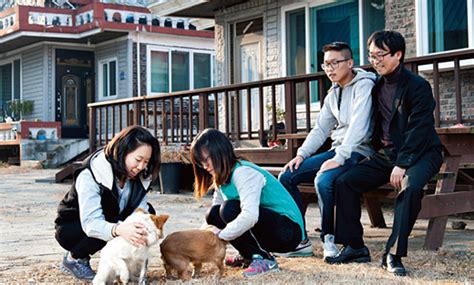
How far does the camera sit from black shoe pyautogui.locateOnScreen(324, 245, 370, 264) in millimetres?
4145

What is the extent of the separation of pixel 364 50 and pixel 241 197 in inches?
277

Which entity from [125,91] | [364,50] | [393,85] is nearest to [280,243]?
[393,85]

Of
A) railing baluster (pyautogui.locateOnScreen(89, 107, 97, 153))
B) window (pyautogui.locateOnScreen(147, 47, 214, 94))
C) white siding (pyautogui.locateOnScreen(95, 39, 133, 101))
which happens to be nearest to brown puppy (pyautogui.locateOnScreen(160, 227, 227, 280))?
railing baluster (pyautogui.locateOnScreen(89, 107, 97, 153))

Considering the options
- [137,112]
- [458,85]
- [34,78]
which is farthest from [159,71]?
[458,85]

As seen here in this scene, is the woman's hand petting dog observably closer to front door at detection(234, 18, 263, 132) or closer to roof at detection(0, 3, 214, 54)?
front door at detection(234, 18, 263, 132)

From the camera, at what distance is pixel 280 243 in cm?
403

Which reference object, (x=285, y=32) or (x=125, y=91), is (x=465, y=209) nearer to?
(x=285, y=32)

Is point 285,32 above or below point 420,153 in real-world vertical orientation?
above

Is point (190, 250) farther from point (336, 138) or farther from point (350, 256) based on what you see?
point (336, 138)

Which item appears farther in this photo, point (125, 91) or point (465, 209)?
point (125, 91)

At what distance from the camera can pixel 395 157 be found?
421 centimetres

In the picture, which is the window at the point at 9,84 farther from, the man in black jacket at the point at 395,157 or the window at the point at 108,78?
the man in black jacket at the point at 395,157

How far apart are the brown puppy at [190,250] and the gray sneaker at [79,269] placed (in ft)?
1.43

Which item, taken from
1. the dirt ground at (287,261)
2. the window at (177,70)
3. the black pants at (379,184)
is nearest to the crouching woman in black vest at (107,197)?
the dirt ground at (287,261)
